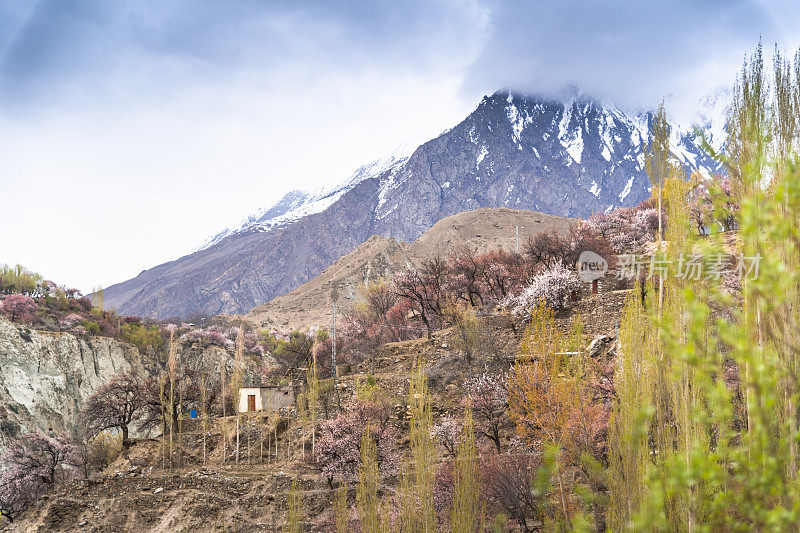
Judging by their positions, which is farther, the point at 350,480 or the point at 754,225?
the point at 350,480

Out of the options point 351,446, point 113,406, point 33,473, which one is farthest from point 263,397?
point 351,446

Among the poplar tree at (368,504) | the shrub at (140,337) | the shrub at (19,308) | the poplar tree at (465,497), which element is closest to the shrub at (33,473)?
the poplar tree at (368,504)

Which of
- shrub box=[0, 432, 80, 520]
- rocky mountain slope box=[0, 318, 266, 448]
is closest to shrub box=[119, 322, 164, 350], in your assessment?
rocky mountain slope box=[0, 318, 266, 448]

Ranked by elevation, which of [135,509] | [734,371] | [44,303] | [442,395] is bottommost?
[135,509]

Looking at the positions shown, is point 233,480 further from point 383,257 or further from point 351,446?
point 383,257

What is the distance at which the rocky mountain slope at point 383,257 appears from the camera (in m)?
73.0

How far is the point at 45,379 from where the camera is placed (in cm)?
3291

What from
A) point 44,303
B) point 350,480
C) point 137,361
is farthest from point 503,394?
point 44,303

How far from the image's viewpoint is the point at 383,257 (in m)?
78.6

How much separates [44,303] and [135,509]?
40.5 m

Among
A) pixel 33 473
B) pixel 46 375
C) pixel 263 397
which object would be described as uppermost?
pixel 46 375

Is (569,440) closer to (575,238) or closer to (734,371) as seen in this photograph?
(734,371)

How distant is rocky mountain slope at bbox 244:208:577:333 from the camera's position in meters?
73.0

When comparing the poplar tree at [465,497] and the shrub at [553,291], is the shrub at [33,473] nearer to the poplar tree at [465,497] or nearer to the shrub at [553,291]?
the poplar tree at [465,497]
